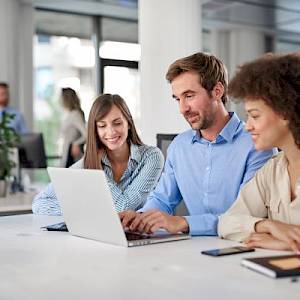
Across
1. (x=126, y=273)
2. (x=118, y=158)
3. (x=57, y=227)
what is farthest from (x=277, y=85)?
(x=118, y=158)

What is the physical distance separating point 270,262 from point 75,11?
860cm

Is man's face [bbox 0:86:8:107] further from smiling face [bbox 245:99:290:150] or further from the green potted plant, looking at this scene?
smiling face [bbox 245:99:290:150]

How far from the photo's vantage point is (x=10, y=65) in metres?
8.32

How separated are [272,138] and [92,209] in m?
0.62

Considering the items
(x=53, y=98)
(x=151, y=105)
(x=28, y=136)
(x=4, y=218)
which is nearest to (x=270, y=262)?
(x=4, y=218)

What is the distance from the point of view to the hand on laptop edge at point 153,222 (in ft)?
6.38

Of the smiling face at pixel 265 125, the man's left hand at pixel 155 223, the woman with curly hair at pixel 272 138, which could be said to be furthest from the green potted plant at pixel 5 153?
the smiling face at pixel 265 125

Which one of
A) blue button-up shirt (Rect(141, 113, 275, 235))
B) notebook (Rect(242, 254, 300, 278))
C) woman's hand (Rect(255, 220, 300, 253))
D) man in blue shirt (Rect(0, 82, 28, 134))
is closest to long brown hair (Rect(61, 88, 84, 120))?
man in blue shirt (Rect(0, 82, 28, 134))

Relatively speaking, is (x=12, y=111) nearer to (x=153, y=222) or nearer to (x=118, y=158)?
(x=118, y=158)

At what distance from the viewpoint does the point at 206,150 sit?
239cm

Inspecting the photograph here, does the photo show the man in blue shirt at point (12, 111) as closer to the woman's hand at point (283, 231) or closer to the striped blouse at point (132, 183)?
the striped blouse at point (132, 183)

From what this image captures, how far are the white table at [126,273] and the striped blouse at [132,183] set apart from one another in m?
0.64

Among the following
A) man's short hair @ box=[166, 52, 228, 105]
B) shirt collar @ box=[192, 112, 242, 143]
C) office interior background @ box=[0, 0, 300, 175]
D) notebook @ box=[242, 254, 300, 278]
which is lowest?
notebook @ box=[242, 254, 300, 278]

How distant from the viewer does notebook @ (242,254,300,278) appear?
135 cm
